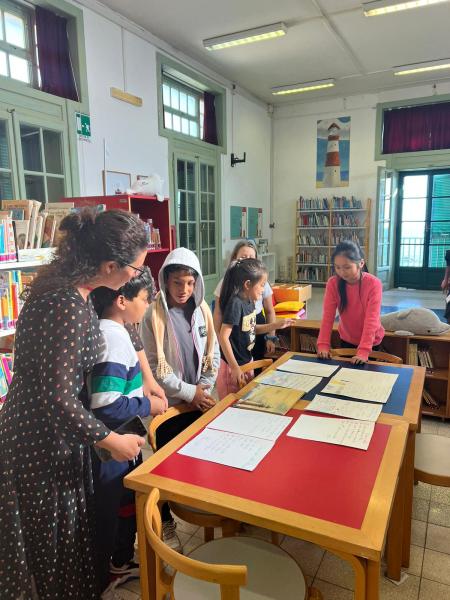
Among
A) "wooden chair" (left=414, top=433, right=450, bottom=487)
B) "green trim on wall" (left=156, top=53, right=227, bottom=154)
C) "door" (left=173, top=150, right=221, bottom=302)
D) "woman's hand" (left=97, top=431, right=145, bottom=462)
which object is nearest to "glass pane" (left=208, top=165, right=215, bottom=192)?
"door" (left=173, top=150, right=221, bottom=302)

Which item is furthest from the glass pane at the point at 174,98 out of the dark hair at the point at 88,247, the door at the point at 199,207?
the dark hair at the point at 88,247

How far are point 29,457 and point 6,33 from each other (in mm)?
3523

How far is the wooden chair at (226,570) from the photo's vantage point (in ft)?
3.11

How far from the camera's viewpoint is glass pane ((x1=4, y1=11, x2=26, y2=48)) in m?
3.39

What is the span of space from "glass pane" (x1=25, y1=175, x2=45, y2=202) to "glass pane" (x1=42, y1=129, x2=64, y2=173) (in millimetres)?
142

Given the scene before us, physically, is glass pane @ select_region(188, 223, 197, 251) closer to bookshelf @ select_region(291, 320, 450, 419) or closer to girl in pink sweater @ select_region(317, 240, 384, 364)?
bookshelf @ select_region(291, 320, 450, 419)

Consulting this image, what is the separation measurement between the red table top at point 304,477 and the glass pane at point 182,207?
439 centimetres

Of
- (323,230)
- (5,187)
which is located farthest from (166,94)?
(323,230)

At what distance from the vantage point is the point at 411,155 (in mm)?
6977

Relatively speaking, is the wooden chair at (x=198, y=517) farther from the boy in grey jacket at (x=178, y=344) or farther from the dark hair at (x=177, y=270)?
the dark hair at (x=177, y=270)

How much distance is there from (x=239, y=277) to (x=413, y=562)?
1.57 meters

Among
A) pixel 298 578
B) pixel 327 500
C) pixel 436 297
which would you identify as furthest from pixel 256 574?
pixel 436 297

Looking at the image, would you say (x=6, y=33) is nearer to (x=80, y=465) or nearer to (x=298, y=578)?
(x=80, y=465)

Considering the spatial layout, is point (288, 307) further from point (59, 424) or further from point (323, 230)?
point (323, 230)
